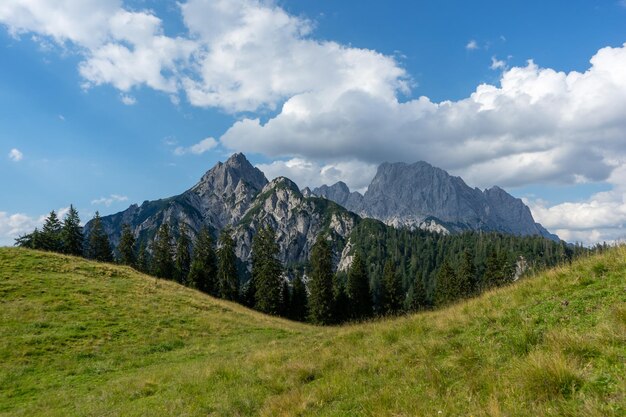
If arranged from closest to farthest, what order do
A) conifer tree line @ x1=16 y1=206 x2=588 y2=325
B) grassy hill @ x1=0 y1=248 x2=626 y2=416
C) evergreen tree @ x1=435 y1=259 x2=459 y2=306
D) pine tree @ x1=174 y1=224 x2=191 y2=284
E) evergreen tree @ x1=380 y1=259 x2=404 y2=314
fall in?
1. grassy hill @ x1=0 y1=248 x2=626 y2=416
2. conifer tree line @ x1=16 y1=206 x2=588 y2=325
3. evergreen tree @ x1=435 y1=259 x2=459 y2=306
4. evergreen tree @ x1=380 y1=259 x2=404 y2=314
5. pine tree @ x1=174 y1=224 x2=191 y2=284

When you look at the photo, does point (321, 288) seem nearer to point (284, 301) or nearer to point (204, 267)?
point (284, 301)

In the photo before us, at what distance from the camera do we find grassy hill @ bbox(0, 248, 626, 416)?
20.1 ft

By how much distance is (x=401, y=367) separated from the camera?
913 cm

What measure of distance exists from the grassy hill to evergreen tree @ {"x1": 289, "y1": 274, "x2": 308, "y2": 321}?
5866 cm

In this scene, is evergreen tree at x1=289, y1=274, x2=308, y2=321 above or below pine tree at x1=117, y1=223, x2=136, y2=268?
below

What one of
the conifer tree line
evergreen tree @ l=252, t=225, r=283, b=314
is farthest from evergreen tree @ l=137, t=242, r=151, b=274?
evergreen tree @ l=252, t=225, r=283, b=314

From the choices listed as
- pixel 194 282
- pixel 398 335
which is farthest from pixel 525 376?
pixel 194 282

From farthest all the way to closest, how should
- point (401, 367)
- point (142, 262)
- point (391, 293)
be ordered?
point (142, 262), point (391, 293), point (401, 367)

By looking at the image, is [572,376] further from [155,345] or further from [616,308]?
[155,345]

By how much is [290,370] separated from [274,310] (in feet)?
204

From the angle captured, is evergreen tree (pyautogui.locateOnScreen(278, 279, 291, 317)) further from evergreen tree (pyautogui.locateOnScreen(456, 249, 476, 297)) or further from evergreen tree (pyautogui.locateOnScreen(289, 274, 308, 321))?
evergreen tree (pyautogui.locateOnScreen(456, 249, 476, 297))

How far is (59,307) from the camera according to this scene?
92.7ft

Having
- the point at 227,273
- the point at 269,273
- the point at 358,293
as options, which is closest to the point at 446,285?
the point at 358,293

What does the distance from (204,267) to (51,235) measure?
1351 inches
